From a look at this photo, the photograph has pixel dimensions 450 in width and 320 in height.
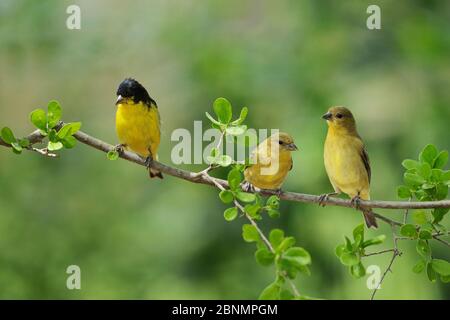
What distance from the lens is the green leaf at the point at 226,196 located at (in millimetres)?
2010

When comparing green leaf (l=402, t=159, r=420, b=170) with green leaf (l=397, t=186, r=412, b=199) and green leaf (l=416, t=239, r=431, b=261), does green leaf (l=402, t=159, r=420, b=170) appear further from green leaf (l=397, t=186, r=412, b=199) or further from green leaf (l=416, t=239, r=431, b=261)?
green leaf (l=416, t=239, r=431, b=261)

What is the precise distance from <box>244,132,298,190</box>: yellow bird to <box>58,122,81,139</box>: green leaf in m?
0.66

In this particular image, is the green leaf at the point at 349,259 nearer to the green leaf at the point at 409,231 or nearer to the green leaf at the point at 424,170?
the green leaf at the point at 409,231

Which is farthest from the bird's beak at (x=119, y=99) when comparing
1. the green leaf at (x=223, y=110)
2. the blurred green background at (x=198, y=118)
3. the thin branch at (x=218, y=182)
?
the blurred green background at (x=198, y=118)

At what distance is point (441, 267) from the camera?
2164 millimetres

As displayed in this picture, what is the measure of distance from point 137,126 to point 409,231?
954 millimetres

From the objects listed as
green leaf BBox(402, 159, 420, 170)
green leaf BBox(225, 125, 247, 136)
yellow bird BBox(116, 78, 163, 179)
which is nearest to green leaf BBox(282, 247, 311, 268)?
green leaf BBox(225, 125, 247, 136)

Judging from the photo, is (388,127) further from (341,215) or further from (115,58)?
(115,58)

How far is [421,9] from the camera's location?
249 inches

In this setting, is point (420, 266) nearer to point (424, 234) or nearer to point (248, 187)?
point (424, 234)

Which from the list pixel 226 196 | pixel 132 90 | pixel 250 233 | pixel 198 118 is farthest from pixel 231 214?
pixel 198 118

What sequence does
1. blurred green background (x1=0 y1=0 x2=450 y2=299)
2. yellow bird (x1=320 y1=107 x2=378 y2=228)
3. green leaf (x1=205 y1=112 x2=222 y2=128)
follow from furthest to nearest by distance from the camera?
blurred green background (x1=0 y1=0 x2=450 y2=299) < yellow bird (x1=320 y1=107 x2=378 y2=228) < green leaf (x1=205 y1=112 x2=222 y2=128)

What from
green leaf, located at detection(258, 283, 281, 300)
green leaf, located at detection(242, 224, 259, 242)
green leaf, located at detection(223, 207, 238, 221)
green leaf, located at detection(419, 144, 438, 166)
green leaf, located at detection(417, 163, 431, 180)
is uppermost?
green leaf, located at detection(419, 144, 438, 166)

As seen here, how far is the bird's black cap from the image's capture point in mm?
2513
